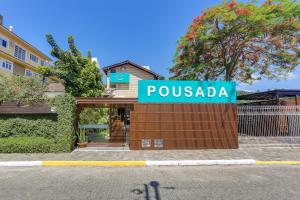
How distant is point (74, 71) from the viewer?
15570 mm

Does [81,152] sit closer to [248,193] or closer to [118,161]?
[118,161]

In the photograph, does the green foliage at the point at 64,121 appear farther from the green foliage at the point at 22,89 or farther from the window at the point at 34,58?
the window at the point at 34,58

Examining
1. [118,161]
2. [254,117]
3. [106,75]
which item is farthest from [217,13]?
[106,75]

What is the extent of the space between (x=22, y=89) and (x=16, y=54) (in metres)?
18.3

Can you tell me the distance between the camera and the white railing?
10.0 metres

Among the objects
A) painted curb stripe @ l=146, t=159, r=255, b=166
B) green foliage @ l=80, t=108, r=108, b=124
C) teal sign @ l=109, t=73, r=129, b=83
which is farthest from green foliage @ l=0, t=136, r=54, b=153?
teal sign @ l=109, t=73, r=129, b=83

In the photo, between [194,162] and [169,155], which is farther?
[169,155]

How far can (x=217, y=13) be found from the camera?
1124 cm

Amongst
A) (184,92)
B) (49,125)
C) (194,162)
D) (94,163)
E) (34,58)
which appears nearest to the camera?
(94,163)

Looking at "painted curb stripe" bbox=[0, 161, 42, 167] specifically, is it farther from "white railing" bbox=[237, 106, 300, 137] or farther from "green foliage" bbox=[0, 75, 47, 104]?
"white railing" bbox=[237, 106, 300, 137]

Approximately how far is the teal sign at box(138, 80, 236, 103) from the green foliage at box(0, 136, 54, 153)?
4.83m

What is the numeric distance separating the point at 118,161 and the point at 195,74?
11.3 m

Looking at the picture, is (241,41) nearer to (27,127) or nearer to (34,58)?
(27,127)

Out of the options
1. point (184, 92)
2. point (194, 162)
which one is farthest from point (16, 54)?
point (194, 162)
